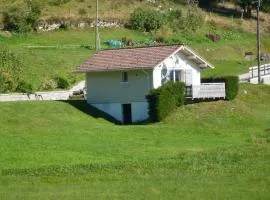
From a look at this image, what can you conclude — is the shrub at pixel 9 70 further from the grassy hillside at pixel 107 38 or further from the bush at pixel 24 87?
the grassy hillside at pixel 107 38

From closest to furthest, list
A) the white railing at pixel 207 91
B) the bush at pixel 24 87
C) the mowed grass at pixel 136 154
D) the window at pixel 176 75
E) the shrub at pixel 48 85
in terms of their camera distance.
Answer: the mowed grass at pixel 136 154 < the white railing at pixel 207 91 < the window at pixel 176 75 < the bush at pixel 24 87 < the shrub at pixel 48 85

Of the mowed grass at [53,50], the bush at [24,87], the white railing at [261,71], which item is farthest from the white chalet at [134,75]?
the white railing at [261,71]

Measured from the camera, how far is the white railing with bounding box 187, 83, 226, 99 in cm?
4833

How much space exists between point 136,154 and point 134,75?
17.5 meters

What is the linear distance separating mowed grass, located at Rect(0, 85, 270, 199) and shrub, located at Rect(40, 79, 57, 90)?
10519mm

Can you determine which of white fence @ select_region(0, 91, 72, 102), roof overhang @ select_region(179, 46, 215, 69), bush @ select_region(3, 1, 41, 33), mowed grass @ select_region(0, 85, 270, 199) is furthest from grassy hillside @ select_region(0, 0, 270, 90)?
mowed grass @ select_region(0, 85, 270, 199)

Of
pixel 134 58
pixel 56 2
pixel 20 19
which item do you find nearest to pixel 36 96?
pixel 134 58

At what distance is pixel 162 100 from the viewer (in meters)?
44.6

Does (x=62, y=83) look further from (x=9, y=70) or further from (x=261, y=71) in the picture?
(x=261, y=71)

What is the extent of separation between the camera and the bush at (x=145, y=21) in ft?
271

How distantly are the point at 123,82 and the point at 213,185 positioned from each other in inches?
1088

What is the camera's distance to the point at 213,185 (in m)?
21.4

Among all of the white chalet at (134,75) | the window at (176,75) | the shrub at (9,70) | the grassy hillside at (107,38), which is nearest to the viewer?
the white chalet at (134,75)

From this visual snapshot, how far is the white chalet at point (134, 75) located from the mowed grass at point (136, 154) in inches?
110
